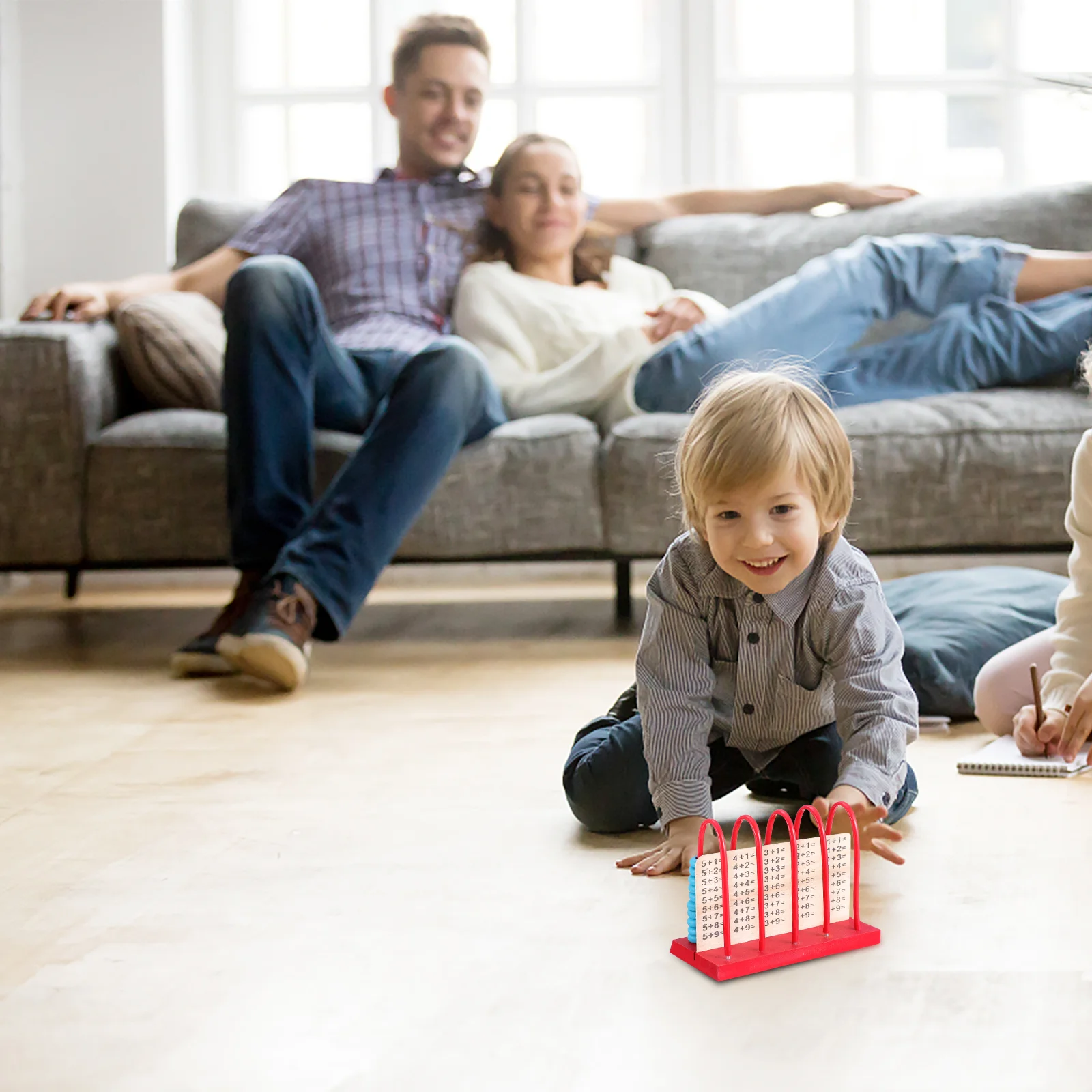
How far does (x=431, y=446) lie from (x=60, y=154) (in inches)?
64.3

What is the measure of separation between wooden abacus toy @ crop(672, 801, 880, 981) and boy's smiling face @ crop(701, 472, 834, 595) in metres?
0.21

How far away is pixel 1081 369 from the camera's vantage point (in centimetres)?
245

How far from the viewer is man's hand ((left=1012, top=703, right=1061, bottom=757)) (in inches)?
59.5

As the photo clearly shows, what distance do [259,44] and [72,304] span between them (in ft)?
4.08

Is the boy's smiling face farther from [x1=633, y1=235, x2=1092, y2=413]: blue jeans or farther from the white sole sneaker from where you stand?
[x1=633, y1=235, x2=1092, y2=413]: blue jeans

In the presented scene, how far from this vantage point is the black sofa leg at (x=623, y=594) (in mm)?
2648

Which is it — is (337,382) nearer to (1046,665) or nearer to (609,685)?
(609,685)

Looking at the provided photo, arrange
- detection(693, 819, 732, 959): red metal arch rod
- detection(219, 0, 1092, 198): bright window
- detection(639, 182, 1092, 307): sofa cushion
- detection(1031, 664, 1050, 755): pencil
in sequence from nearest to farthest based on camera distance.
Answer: detection(693, 819, 732, 959): red metal arch rod → detection(1031, 664, 1050, 755): pencil → detection(639, 182, 1092, 307): sofa cushion → detection(219, 0, 1092, 198): bright window

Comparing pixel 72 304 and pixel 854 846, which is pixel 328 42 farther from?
pixel 854 846

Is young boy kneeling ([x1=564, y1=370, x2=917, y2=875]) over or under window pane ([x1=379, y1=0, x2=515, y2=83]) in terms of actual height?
under

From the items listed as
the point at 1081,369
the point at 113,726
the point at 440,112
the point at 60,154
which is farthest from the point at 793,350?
the point at 60,154

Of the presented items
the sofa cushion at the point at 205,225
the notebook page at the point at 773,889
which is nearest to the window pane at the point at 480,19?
the sofa cushion at the point at 205,225

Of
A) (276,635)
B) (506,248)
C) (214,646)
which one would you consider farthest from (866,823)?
(506,248)

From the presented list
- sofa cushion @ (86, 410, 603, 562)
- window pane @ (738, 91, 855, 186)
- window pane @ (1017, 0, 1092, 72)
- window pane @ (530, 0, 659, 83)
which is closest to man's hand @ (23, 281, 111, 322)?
sofa cushion @ (86, 410, 603, 562)
